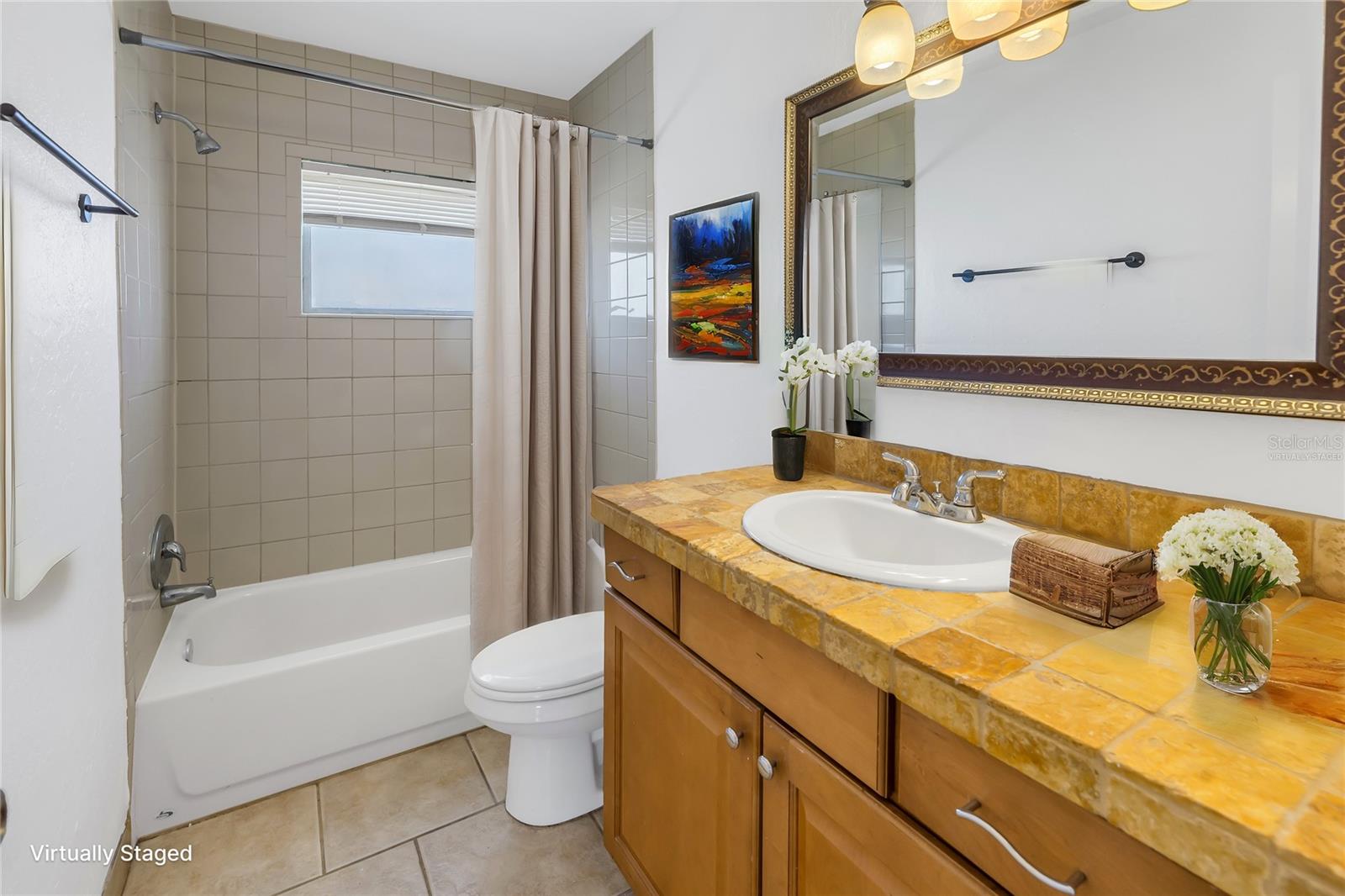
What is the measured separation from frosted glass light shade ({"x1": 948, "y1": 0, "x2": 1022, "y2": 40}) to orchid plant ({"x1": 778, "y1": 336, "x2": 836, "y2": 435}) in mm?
658

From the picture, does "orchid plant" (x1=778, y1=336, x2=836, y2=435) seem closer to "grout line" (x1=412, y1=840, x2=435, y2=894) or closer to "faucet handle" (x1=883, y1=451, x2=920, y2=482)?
"faucet handle" (x1=883, y1=451, x2=920, y2=482)

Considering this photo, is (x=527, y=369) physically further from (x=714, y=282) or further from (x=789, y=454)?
(x=789, y=454)

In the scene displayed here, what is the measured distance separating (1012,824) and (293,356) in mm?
2746

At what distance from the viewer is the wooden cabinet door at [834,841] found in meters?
0.71

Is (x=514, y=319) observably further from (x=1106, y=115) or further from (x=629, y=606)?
(x=1106, y=115)

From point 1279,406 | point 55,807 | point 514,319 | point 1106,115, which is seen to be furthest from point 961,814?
point 514,319

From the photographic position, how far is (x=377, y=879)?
1.59m

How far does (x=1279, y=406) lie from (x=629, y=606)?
109 centimetres

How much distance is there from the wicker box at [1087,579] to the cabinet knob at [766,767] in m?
0.42

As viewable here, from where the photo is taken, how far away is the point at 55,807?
3.68 ft

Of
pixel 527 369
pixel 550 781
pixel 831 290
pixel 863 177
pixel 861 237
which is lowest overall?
pixel 550 781

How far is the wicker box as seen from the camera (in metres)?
0.76

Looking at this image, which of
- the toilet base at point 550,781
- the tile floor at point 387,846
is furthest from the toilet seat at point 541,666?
the tile floor at point 387,846

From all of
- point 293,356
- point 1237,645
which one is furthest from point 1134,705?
point 293,356
